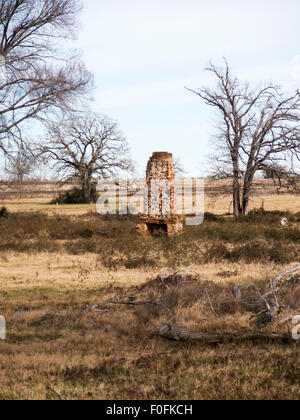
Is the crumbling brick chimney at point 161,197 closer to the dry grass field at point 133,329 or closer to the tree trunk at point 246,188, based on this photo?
the dry grass field at point 133,329

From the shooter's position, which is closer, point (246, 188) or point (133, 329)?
point (133, 329)

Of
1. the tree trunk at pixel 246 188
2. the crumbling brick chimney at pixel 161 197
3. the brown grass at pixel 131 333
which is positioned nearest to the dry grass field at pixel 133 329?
the brown grass at pixel 131 333

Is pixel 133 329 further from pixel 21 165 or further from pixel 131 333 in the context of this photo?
pixel 21 165

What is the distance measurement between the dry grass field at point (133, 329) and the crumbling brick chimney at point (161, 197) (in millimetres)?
3381

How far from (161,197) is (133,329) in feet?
34.8

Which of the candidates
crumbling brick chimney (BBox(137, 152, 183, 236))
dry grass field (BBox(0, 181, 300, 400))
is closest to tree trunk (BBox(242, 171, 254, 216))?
crumbling brick chimney (BBox(137, 152, 183, 236))

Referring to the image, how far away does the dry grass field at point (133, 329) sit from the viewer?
4.59 m

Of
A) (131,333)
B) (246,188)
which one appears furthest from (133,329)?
(246,188)

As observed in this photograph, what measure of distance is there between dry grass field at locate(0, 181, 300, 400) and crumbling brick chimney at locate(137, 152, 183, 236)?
11.1 ft

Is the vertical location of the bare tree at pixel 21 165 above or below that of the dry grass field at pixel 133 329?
above

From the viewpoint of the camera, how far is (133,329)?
6.35 meters

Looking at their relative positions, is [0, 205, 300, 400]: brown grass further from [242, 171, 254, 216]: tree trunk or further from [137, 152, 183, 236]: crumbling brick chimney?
[242, 171, 254, 216]: tree trunk

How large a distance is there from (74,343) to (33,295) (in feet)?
10.7

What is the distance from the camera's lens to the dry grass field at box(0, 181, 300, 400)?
459 cm
